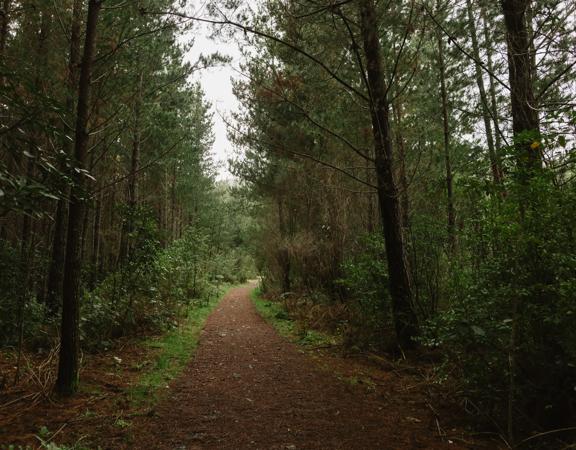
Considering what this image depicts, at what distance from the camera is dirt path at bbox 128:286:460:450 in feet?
10.3

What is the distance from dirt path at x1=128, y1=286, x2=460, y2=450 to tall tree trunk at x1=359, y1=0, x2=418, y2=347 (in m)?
1.56

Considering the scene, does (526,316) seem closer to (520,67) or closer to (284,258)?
(520,67)

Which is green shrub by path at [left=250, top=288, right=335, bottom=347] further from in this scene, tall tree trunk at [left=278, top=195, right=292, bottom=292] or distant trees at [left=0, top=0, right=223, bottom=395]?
distant trees at [left=0, top=0, right=223, bottom=395]

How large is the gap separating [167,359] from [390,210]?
4433mm

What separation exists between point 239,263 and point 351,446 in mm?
26045

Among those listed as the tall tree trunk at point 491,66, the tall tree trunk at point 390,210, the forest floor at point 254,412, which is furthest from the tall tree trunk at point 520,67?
the forest floor at point 254,412

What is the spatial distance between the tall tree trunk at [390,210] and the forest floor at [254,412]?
0.89 meters

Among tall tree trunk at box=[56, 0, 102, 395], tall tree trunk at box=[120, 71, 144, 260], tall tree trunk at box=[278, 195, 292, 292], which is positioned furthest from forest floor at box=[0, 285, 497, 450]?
tall tree trunk at box=[278, 195, 292, 292]

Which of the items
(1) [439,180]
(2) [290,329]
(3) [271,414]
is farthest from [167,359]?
(1) [439,180]

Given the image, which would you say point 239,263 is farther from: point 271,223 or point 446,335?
point 446,335

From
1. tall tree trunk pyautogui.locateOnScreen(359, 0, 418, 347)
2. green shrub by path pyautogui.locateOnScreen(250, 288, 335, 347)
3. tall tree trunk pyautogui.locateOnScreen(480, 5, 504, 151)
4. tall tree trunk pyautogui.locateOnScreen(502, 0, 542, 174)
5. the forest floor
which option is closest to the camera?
the forest floor

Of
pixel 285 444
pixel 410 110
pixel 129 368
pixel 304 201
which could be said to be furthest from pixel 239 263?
pixel 285 444

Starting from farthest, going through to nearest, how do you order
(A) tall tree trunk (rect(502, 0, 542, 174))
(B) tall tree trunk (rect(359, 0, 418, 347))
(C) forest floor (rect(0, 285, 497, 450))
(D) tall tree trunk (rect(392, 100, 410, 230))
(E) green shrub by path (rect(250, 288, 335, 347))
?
(E) green shrub by path (rect(250, 288, 335, 347)) < (D) tall tree trunk (rect(392, 100, 410, 230)) < (B) tall tree trunk (rect(359, 0, 418, 347)) < (A) tall tree trunk (rect(502, 0, 542, 174)) < (C) forest floor (rect(0, 285, 497, 450))

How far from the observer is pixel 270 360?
603 centimetres
